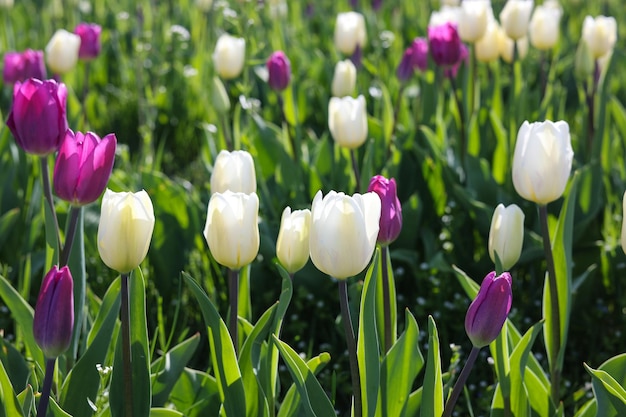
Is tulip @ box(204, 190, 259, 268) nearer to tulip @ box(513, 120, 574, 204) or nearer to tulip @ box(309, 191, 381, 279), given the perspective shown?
tulip @ box(309, 191, 381, 279)

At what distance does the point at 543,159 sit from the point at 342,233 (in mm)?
510

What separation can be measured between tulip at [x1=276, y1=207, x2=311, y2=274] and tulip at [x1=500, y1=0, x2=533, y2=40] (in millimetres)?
1621

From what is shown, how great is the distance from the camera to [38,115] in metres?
1.65

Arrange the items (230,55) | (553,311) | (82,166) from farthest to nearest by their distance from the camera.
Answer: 1. (230,55)
2. (553,311)
3. (82,166)

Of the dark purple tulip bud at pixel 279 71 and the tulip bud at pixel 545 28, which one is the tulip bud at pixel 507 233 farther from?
the tulip bud at pixel 545 28

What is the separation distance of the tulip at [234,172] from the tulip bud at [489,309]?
534 millimetres

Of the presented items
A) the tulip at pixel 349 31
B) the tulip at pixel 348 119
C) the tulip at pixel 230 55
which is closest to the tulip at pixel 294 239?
the tulip at pixel 348 119

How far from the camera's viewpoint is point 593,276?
2400 millimetres

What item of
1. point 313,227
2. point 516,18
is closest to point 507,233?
point 313,227

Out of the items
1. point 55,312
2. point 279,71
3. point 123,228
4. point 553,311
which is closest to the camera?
point 55,312

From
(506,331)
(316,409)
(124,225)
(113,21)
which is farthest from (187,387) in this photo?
(113,21)

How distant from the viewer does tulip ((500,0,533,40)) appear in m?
2.81

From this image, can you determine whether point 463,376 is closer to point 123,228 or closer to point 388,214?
point 388,214

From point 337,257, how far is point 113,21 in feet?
13.2
